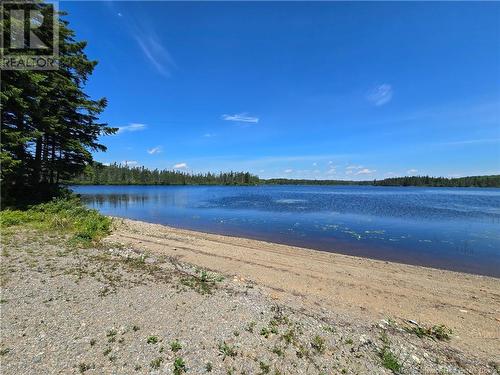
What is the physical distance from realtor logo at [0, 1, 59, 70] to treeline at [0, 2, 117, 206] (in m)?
0.17

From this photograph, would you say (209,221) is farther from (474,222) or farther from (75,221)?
(474,222)

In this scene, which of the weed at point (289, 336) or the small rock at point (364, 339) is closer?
the weed at point (289, 336)

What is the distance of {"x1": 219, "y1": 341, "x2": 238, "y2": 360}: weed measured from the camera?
446cm

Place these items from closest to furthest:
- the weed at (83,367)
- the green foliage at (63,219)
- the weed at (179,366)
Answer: the weed at (83,367)
the weed at (179,366)
the green foliage at (63,219)

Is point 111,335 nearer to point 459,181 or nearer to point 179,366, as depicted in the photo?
point 179,366

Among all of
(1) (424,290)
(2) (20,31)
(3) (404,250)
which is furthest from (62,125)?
(3) (404,250)

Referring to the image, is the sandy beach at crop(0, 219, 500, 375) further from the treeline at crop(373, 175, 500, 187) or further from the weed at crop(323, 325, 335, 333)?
the treeline at crop(373, 175, 500, 187)

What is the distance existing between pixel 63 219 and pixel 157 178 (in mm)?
156200

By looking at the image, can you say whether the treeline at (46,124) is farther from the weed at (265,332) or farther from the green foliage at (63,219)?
the weed at (265,332)

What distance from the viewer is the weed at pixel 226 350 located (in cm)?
446

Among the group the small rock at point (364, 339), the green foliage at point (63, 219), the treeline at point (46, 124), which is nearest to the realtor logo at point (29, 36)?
the treeline at point (46, 124)

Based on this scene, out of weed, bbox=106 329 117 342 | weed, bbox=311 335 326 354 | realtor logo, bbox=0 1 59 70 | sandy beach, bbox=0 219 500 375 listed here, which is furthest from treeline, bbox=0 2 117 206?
weed, bbox=311 335 326 354

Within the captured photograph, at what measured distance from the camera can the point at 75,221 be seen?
1342cm

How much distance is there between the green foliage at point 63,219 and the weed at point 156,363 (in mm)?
8439
